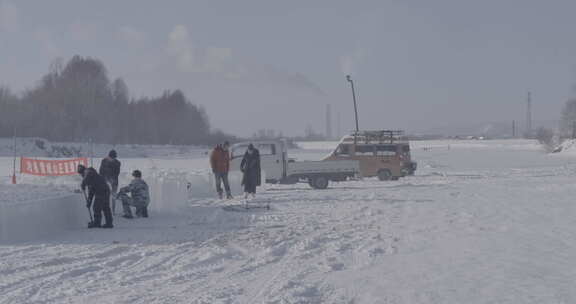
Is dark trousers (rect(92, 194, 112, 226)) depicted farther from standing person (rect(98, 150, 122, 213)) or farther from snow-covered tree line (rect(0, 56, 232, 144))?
snow-covered tree line (rect(0, 56, 232, 144))

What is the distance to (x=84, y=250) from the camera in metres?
10.2

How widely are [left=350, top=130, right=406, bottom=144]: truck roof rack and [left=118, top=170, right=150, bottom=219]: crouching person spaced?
15.7 meters

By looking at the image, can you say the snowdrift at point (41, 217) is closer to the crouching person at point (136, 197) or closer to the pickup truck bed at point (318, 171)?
the crouching person at point (136, 197)

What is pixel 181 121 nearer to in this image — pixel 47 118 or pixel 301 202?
pixel 47 118

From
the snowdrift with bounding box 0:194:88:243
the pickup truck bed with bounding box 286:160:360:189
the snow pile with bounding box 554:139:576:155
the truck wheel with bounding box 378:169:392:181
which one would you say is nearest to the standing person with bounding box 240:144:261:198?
the snowdrift with bounding box 0:194:88:243

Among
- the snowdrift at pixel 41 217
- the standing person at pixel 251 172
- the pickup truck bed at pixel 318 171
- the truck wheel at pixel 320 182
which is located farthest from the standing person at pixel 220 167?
the snowdrift at pixel 41 217

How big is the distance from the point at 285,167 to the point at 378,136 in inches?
272

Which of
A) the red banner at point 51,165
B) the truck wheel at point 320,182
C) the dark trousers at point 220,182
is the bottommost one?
the truck wheel at point 320,182

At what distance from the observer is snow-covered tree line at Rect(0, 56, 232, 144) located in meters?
87.4

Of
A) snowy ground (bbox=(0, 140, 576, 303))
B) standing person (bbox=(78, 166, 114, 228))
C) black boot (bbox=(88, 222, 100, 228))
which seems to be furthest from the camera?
black boot (bbox=(88, 222, 100, 228))

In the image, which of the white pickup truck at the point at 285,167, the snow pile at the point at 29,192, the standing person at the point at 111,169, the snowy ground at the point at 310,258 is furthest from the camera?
the white pickup truck at the point at 285,167

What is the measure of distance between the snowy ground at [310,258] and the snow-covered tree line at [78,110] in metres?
74.2

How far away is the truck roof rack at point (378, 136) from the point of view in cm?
2931

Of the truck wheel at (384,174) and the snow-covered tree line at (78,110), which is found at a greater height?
the snow-covered tree line at (78,110)
